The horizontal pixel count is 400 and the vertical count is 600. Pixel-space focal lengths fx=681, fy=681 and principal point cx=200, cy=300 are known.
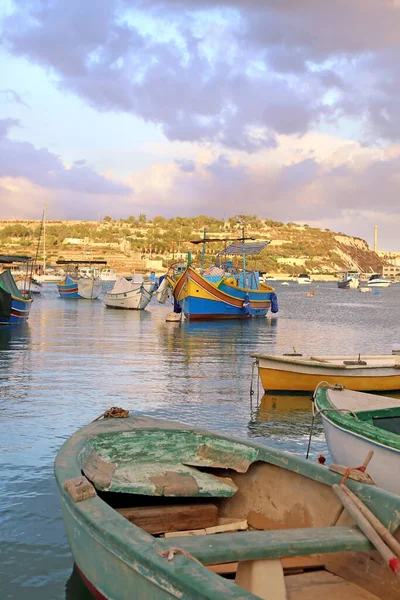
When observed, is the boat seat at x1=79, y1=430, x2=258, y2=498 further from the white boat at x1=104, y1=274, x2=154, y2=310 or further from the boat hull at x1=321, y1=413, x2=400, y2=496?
the white boat at x1=104, y1=274, x2=154, y2=310

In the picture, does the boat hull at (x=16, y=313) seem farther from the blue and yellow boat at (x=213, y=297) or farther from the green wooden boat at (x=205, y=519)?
the green wooden boat at (x=205, y=519)

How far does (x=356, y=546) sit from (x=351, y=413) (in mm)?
3652

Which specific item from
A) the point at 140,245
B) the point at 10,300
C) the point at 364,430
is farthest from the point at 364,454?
the point at 140,245

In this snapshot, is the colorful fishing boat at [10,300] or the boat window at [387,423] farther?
the colorful fishing boat at [10,300]

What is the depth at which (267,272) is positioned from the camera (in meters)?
164

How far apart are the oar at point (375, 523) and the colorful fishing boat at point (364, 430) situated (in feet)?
6.92

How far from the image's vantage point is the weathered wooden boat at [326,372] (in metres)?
12.6

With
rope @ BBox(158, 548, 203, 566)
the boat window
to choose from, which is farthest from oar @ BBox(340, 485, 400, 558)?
the boat window

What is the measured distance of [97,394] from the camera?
13.9 metres

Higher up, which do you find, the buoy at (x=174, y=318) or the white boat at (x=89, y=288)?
the white boat at (x=89, y=288)

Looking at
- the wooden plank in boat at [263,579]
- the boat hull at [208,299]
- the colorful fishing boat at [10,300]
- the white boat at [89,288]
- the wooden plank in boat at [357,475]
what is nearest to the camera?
the wooden plank in boat at [263,579]

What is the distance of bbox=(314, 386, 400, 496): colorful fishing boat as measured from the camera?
6871mm

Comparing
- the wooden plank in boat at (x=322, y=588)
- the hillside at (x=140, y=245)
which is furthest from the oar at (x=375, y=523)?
the hillside at (x=140, y=245)

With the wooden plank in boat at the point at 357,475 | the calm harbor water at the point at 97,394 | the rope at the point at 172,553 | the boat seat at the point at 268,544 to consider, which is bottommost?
the calm harbor water at the point at 97,394
